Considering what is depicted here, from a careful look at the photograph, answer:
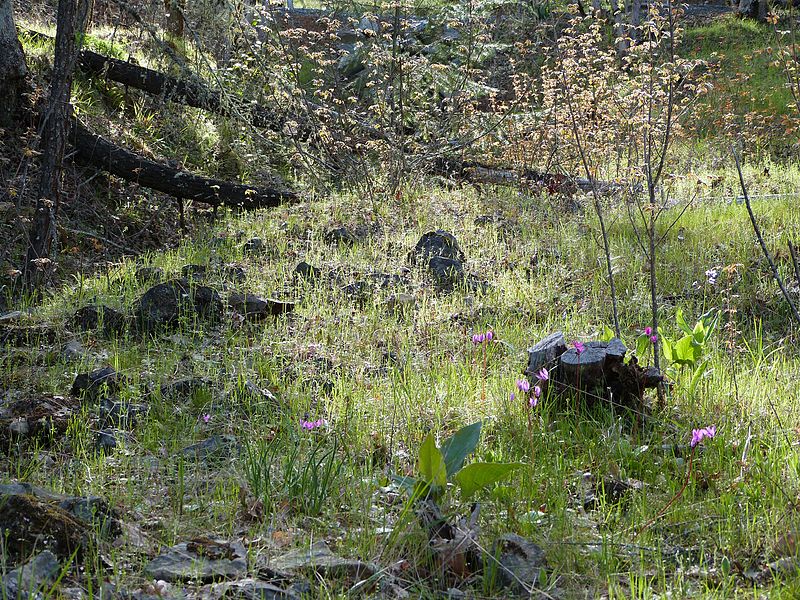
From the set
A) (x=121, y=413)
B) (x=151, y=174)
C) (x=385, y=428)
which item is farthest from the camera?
(x=151, y=174)

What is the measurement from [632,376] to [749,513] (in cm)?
87

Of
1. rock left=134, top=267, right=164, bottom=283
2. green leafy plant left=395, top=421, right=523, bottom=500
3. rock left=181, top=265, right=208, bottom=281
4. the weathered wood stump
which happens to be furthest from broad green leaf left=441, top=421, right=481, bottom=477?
rock left=134, top=267, right=164, bottom=283

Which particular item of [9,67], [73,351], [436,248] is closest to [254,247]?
[436,248]

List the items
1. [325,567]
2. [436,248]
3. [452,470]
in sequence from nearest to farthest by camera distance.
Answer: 1. [325,567]
2. [452,470]
3. [436,248]

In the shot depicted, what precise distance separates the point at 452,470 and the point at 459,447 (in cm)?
8

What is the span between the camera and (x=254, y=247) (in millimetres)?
6594

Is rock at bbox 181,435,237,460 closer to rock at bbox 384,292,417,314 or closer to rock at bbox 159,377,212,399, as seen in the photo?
rock at bbox 159,377,212,399

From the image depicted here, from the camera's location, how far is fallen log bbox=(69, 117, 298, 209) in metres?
8.11

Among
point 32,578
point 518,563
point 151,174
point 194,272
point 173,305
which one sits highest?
point 151,174

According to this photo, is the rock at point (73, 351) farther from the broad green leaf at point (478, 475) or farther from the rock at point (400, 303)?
the broad green leaf at point (478, 475)

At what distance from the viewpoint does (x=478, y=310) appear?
5.12m

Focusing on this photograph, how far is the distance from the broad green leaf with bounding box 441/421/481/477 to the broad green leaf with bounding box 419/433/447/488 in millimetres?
105

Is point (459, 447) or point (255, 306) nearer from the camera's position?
A: point (459, 447)

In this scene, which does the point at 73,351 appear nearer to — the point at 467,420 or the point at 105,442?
the point at 105,442
